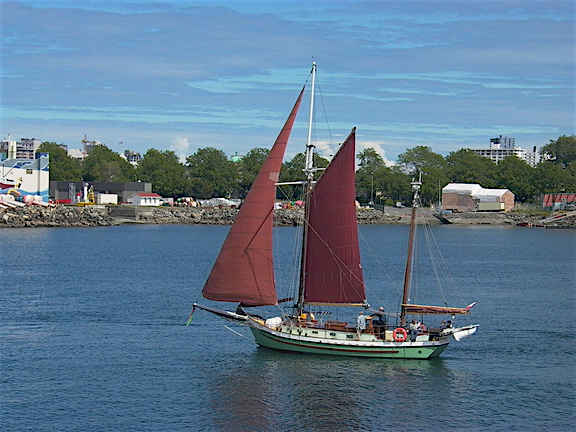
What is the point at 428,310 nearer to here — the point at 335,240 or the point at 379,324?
the point at 379,324

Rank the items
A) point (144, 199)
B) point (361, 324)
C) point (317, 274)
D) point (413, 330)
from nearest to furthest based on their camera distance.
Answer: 1. point (361, 324)
2. point (413, 330)
3. point (317, 274)
4. point (144, 199)

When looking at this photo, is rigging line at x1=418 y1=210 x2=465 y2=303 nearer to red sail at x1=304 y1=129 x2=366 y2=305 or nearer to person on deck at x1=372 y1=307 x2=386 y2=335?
person on deck at x1=372 y1=307 x2=386 y2=335

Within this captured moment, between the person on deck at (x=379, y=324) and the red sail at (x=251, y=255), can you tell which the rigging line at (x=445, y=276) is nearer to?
the person on deck at (x=379, y=324)

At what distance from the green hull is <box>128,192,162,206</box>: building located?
6118 inches

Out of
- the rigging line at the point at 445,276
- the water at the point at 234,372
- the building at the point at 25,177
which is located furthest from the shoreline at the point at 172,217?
the water at the point at 234,372

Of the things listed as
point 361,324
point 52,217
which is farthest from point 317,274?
point 52,217

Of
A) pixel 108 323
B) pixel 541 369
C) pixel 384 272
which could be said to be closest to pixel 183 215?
pixel 384 272

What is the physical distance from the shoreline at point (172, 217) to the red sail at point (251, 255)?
11560cm

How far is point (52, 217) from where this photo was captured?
157 m

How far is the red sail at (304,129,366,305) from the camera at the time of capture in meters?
43.2

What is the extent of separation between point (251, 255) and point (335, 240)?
184 inches

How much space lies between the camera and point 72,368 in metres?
41.3

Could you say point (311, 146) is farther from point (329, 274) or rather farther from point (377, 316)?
point (377, 316)

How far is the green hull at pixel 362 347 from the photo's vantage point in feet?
138
